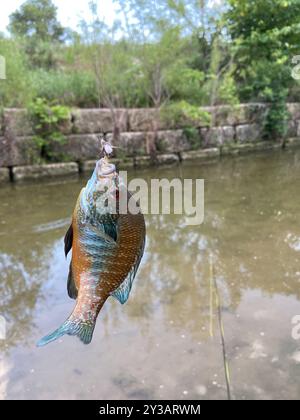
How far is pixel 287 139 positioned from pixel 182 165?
5198 millimetres

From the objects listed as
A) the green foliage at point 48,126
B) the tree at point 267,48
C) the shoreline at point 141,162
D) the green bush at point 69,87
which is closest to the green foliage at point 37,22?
the green bush at point 69,87

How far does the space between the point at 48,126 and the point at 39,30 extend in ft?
12.8

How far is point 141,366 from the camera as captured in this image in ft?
9.33

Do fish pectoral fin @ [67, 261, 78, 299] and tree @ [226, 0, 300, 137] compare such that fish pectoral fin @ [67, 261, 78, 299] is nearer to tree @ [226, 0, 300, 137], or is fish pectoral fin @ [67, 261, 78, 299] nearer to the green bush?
the green bush

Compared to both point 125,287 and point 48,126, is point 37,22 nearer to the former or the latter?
point 48,126

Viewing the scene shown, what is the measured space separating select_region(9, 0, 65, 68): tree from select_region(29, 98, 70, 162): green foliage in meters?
2.43

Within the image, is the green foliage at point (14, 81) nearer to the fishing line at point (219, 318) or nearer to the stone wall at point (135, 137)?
the stone wall at point (135, 137)

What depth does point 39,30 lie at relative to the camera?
460 inches

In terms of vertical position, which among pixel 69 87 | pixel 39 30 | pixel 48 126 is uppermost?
pixel 39 30

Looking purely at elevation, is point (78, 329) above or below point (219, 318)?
above

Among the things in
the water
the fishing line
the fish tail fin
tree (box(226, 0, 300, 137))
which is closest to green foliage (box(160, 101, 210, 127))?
tree (box(226, 0, 300, 137))

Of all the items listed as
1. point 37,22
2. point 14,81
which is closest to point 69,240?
point 14,81

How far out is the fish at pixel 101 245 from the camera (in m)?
1.05
